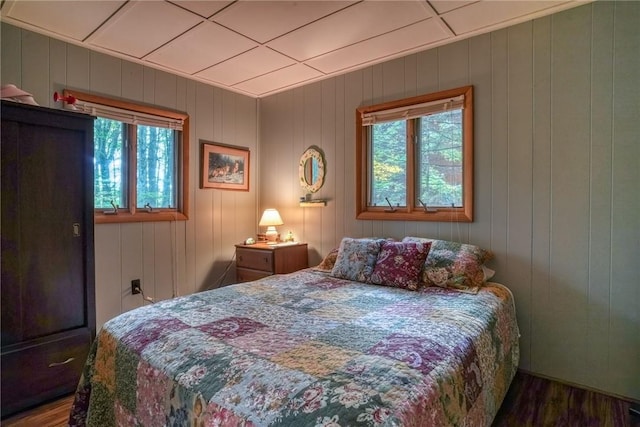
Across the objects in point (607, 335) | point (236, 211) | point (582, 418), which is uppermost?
point (236, 211)

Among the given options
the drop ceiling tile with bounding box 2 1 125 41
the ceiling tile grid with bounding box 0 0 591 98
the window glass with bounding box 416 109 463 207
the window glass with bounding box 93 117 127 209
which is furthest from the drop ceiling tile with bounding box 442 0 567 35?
the window glass with bounding box 93 117 127 209

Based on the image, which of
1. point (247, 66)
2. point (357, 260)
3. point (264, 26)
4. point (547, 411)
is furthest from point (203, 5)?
point (547, 411)

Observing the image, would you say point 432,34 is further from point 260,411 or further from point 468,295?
point 260,411

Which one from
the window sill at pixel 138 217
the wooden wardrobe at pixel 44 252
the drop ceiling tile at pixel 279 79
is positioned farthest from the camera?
the drop ceiling tile at pixel 279 79

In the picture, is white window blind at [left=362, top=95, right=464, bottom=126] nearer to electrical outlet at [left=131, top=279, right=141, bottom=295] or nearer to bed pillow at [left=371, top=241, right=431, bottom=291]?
bed pillow at [left=371, top=241, right=431, bottom=291]

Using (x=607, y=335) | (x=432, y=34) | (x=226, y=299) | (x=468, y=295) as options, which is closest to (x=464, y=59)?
(x=432, y=34)

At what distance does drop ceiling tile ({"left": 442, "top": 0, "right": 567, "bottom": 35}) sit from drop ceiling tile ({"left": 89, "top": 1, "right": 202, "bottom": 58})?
1720 mm

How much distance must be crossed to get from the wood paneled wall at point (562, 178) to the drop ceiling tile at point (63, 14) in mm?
2241

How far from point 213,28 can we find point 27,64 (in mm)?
1330

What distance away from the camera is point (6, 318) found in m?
1.97

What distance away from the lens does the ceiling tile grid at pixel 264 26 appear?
216 centimetres

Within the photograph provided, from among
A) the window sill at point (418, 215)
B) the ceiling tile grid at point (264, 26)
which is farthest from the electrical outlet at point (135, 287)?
the window sill at point (418, 215)

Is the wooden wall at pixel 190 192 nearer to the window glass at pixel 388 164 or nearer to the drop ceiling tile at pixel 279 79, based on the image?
the drop ceiling tile at pixel 279 79

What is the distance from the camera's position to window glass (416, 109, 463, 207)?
2.71m
